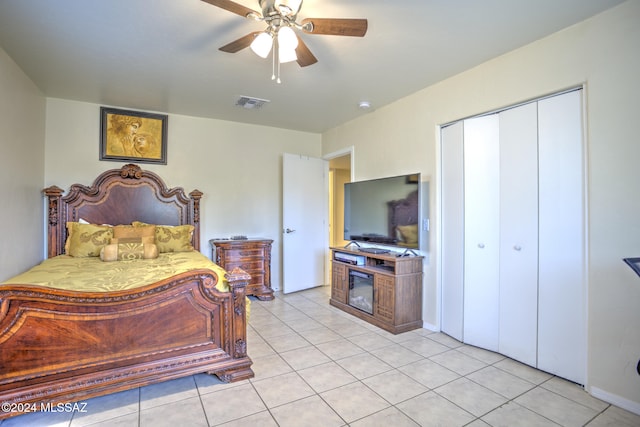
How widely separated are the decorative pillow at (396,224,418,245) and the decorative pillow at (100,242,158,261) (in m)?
2.58

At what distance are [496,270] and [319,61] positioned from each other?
7.78 ft

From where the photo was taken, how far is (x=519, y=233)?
2.60m

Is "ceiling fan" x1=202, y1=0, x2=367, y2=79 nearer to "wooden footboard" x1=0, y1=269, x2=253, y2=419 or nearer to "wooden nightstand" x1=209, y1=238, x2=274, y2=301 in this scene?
"wooden footboard" x1=0, y1=269, x2=253, y2=419

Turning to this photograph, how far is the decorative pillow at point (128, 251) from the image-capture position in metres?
3.09

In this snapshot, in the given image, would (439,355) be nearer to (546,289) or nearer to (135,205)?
(546,289)

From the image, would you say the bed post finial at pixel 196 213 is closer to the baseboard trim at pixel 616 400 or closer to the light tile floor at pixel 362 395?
the light tile floor at pixel 362 395

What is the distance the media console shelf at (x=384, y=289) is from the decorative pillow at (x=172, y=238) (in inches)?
77.3

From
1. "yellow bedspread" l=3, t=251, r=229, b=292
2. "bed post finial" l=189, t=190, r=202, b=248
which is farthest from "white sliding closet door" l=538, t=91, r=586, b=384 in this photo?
"bed post finial" l=189, t=190, r=202, b=248

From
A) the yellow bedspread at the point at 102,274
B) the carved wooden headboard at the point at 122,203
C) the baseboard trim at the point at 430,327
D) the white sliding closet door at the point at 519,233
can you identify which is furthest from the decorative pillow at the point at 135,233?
the white sliding closet door at the point at 519,233

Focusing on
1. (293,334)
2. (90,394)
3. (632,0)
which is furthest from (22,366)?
(632,0)

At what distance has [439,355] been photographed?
2.72m

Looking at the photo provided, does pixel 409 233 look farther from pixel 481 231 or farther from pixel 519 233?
pixel 519 233

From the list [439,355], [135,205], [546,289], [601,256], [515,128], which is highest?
[515,128]

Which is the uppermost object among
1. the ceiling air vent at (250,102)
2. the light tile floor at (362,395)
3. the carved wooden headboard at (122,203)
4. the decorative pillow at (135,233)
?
the ceiling air vent at (250,102)
